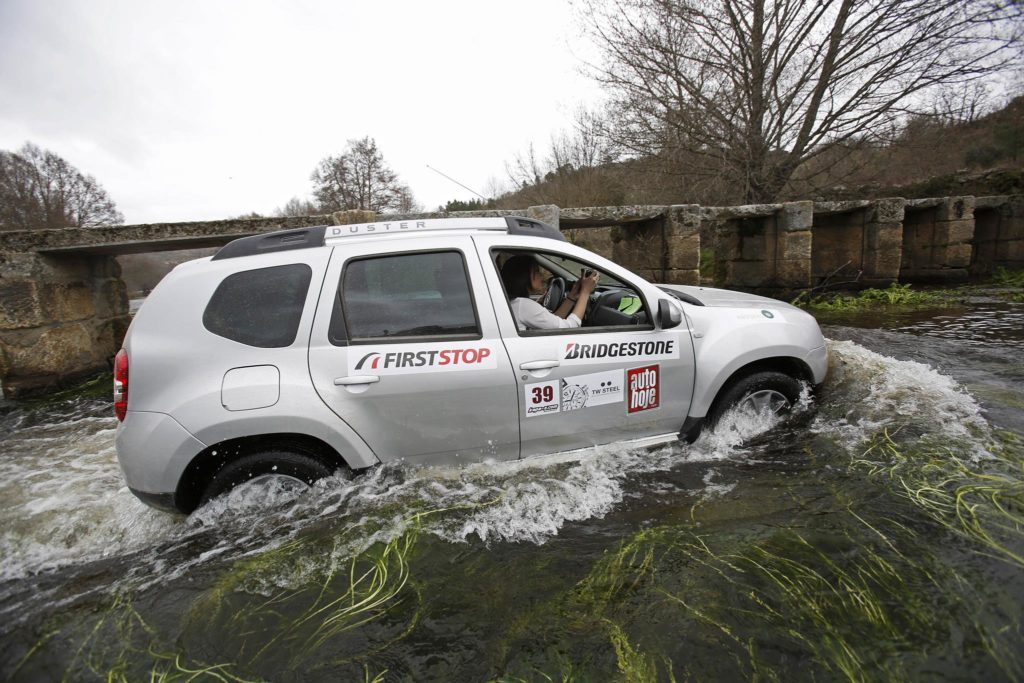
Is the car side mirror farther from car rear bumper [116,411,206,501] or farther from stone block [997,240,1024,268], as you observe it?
stone block [997,240,1024,268]

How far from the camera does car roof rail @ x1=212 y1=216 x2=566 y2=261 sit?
284 centimetres

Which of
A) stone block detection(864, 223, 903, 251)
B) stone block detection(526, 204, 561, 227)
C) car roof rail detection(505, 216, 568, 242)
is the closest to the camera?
car roof rail detection(505, 216, 568, 242)

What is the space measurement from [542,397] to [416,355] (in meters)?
0.78

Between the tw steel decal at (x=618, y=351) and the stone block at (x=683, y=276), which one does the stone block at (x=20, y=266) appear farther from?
the stone block at (x=683, y=276)

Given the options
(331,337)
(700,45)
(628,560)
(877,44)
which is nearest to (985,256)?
(877,44)

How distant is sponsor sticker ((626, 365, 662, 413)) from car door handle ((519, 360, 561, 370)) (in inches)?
19.8

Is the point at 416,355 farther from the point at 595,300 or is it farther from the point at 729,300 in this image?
the point at 729,300

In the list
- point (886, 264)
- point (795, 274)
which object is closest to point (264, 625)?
point (795, 274)

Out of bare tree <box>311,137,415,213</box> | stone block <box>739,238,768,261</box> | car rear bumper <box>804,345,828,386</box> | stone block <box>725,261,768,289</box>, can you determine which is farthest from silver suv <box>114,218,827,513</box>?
bare tree <box>311,137,415,213</box>

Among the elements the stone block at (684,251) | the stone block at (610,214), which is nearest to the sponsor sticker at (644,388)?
the stone block at (610,214)

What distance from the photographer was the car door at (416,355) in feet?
8.80

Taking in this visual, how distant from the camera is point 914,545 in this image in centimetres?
233

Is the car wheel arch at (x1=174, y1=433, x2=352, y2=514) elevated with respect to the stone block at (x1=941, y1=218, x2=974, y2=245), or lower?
lower

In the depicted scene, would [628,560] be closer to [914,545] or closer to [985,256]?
[914,545]
